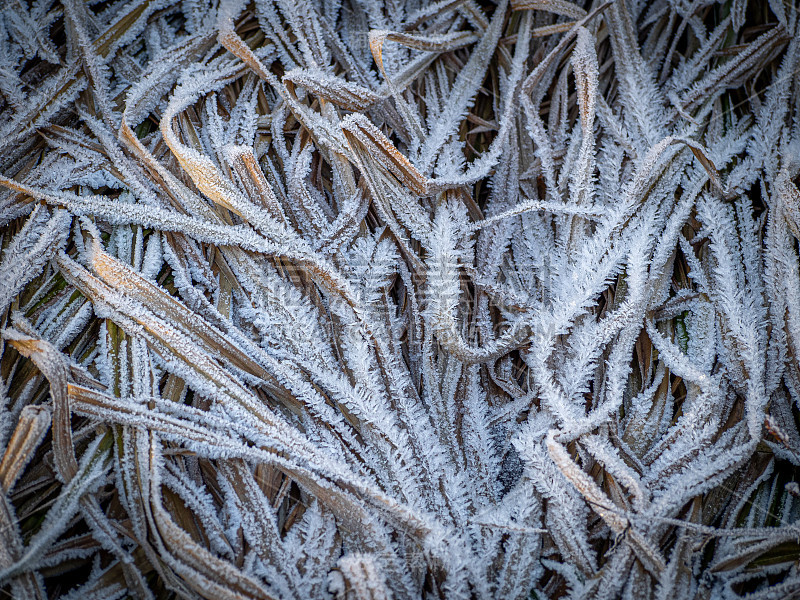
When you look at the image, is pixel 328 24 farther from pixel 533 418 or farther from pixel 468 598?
pixel 468 598

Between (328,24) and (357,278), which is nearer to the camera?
(357,278)

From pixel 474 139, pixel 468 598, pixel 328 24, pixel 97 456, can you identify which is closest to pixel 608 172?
pixel 474 139

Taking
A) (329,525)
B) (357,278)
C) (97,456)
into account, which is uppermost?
(357,278)

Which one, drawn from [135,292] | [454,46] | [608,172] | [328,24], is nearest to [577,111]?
[608,172]

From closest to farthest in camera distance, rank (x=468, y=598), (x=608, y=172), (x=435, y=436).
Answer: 1. (x=468, y=598)
2. (x=435, y=436)
3. (x=608, y=172)

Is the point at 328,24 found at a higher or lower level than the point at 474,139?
higher

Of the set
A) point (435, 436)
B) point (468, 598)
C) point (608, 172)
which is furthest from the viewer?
point (608, 172)
